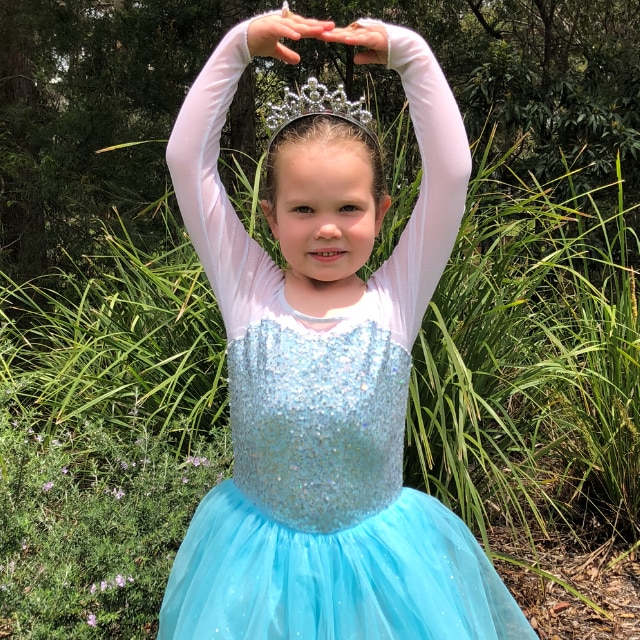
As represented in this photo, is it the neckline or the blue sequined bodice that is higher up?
the neckline

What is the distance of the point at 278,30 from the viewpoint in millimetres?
1168

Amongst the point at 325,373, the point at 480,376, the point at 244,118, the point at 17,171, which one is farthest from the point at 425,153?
the point at 17,171

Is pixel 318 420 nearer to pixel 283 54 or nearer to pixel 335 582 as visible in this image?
pixel 335 582

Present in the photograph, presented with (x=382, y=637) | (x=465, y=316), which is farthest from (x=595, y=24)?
(x=382, y=637)

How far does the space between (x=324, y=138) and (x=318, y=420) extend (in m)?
0.55

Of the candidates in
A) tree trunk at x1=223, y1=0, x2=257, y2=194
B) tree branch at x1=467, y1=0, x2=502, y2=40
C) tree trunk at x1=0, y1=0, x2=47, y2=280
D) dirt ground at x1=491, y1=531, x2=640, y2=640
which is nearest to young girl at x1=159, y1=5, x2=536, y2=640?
dirt ground at x1=491, y1=531, x2=640, y2=640

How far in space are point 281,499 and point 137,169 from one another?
12.9ft

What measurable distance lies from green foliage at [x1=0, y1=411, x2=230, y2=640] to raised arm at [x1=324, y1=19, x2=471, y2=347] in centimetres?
90

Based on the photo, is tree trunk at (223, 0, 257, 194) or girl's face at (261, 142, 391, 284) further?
tree trunk at (223, 0, 257, 194)

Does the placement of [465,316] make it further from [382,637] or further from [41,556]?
[41,556]

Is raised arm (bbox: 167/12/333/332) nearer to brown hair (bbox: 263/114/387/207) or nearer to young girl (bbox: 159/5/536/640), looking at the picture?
young girl (bbox: 159/5/536/640)

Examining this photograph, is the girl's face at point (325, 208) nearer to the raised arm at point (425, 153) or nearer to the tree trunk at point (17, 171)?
the raised arm at point (425, 153)

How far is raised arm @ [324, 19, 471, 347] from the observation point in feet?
3.86

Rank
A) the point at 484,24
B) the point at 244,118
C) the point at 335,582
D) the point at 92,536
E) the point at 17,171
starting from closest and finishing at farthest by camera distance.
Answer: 1. the point at 335,582
2. the point at 92,536
3. the point at 17,171
4. the point at 244,118
5. the point at 484,24
